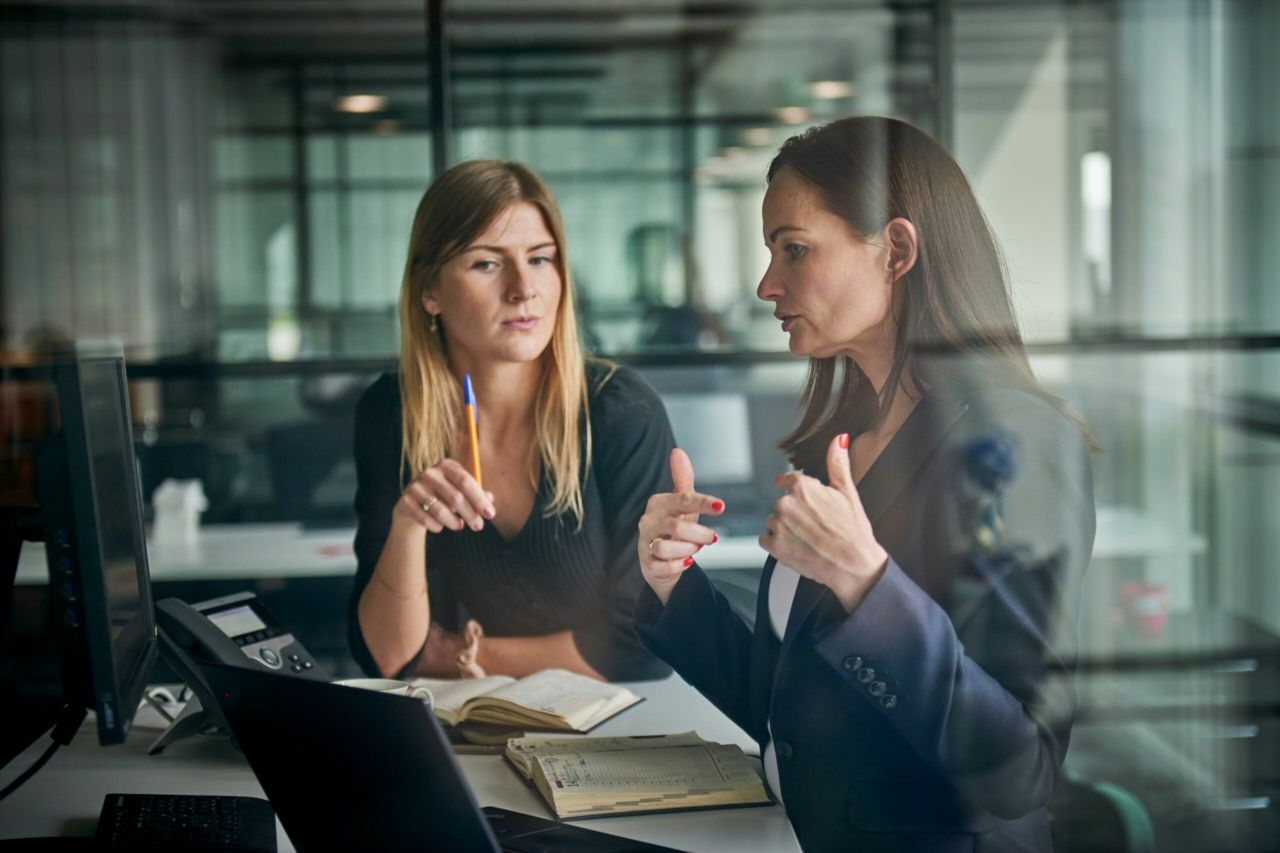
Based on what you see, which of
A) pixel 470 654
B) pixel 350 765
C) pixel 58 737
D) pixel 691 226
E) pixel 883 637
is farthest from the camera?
pixel 691 226

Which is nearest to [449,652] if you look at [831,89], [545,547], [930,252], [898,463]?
[545,547]

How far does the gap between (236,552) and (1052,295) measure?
9.84 feet

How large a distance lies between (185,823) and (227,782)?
0.47 ft


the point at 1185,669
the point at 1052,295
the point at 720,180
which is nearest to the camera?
the point at 1185,669

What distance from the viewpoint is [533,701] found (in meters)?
1.51

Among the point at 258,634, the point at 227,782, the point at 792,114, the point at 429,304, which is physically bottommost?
the point at 227,782

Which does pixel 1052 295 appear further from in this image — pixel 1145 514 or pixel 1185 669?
pixel 1185 669

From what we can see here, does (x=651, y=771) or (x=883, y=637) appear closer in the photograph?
(x=883, y=637)

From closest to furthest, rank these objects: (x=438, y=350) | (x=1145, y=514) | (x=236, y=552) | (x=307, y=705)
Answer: (x=307, y=705) → (x=438, y=350) → (x=236, y=552) → (x=1145, y=514)

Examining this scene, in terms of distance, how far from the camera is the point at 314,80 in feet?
18.7

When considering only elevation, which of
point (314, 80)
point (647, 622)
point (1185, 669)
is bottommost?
point (1185, 669)

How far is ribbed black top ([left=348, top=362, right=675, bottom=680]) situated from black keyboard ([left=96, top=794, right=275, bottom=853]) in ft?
1.74

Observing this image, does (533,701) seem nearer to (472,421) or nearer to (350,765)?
(472,421)

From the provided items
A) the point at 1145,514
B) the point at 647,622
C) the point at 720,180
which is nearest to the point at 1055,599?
the point at 647,622
